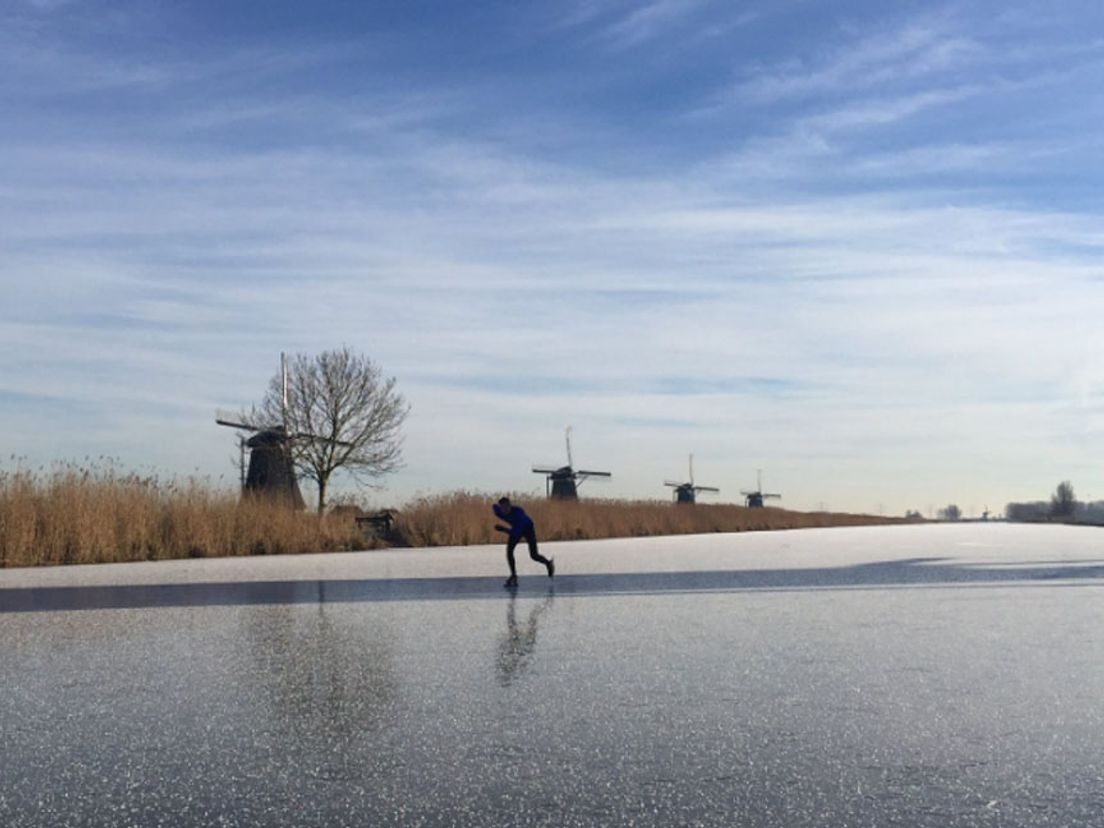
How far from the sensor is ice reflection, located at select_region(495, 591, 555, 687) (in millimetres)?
5617

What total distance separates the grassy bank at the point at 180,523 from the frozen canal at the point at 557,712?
7.67 meters

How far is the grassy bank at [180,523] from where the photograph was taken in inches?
660

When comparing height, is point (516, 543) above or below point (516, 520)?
below

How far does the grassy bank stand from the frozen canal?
767cm

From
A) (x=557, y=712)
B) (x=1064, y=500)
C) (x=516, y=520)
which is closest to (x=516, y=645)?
(x=557, y=712)

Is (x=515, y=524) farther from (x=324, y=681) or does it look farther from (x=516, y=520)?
(x=324, y=681)

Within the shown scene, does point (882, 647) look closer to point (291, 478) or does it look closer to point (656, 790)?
point (656, 790)

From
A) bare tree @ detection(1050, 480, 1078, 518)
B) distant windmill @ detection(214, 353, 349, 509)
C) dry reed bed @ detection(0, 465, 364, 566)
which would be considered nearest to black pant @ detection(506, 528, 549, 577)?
dry reed bed @ detection(0, 465, 364, 566)

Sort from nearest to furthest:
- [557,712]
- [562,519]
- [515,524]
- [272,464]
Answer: [557,712], [515,524], [562,519], [272,464]

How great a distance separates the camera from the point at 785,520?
5003cm

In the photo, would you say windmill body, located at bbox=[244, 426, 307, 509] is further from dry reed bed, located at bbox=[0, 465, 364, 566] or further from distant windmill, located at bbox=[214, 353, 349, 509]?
dry reed bed, located at bbox=[0, 465, 364, 566]

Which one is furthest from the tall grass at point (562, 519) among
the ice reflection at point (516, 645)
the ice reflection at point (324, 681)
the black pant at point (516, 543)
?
the ice reflection at point (324, 681)

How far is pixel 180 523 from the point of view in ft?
61.9

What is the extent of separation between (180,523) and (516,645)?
1356cm
